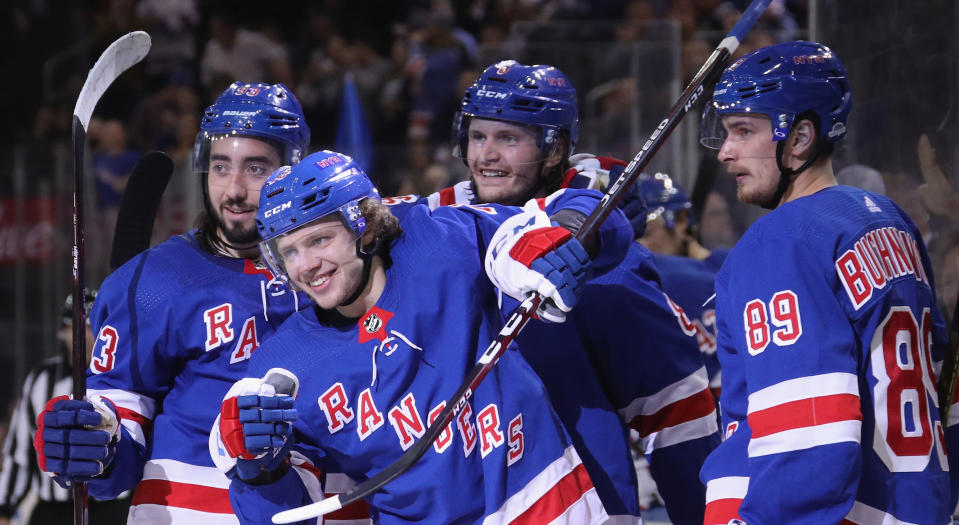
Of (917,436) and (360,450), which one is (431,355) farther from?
(917,436)

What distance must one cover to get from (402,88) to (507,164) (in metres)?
4.74

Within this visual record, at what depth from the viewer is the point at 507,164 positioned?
291 cm

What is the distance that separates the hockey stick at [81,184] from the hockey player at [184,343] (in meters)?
0.08

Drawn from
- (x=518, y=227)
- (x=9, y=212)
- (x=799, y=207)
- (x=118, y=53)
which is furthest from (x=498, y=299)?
(x=9, y=212)

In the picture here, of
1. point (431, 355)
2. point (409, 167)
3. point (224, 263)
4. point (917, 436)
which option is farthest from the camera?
point (409, 167)

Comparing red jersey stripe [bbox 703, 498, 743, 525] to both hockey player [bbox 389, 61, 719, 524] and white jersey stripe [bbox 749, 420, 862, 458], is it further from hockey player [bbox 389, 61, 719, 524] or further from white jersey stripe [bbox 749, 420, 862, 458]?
hockey player [bbox 389, 61, 719, 524]

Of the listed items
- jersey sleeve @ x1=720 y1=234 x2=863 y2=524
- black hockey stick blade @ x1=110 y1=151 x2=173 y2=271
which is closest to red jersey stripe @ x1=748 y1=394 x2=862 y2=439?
jersey sleeve @ x1=720 y1=234 x2=863 y2=524

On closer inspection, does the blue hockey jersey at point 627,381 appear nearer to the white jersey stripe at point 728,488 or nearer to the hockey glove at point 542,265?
the hockey glove at point 542,265

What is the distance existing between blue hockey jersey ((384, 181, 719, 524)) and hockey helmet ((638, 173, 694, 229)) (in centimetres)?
140

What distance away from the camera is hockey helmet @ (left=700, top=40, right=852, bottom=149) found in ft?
7.25

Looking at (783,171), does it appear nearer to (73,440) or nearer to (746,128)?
(746,128)

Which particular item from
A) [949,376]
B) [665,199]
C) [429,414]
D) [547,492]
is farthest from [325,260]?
[665,199]

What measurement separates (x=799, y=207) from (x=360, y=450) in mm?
983

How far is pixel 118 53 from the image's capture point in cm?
286
